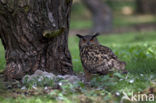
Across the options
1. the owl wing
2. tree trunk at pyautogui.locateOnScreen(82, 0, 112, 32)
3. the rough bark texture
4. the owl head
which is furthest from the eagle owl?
the rough bark texture

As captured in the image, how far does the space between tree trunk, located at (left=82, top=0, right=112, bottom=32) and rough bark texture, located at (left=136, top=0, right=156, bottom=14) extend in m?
10.5

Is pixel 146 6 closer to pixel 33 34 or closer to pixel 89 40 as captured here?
pixel 89 40

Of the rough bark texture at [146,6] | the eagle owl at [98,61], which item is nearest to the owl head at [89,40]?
the eagle owl at [98,61]

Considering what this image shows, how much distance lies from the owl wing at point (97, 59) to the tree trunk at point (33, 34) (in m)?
0.61

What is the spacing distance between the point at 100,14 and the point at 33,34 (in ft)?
57.1

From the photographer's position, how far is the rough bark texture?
32.9 m

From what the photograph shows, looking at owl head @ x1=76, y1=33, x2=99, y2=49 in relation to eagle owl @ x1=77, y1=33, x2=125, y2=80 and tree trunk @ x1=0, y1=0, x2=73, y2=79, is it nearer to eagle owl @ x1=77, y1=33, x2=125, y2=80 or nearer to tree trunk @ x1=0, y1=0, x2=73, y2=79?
eagle owl @ x1=77, y1=33, x2=125, y2=80

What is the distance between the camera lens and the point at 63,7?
6793 millimetres

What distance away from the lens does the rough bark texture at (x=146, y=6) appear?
1296 inches

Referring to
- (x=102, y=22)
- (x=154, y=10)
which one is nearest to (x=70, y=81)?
(x=102, y=22)

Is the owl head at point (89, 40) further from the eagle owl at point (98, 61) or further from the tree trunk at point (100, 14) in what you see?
the tree trunk at point (100, 14)

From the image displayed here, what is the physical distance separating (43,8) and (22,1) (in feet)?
1.46

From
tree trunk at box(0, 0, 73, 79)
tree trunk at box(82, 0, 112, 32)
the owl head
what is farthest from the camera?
tree trunk at box(82, 0, 112, 32)

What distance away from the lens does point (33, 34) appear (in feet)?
21.5
